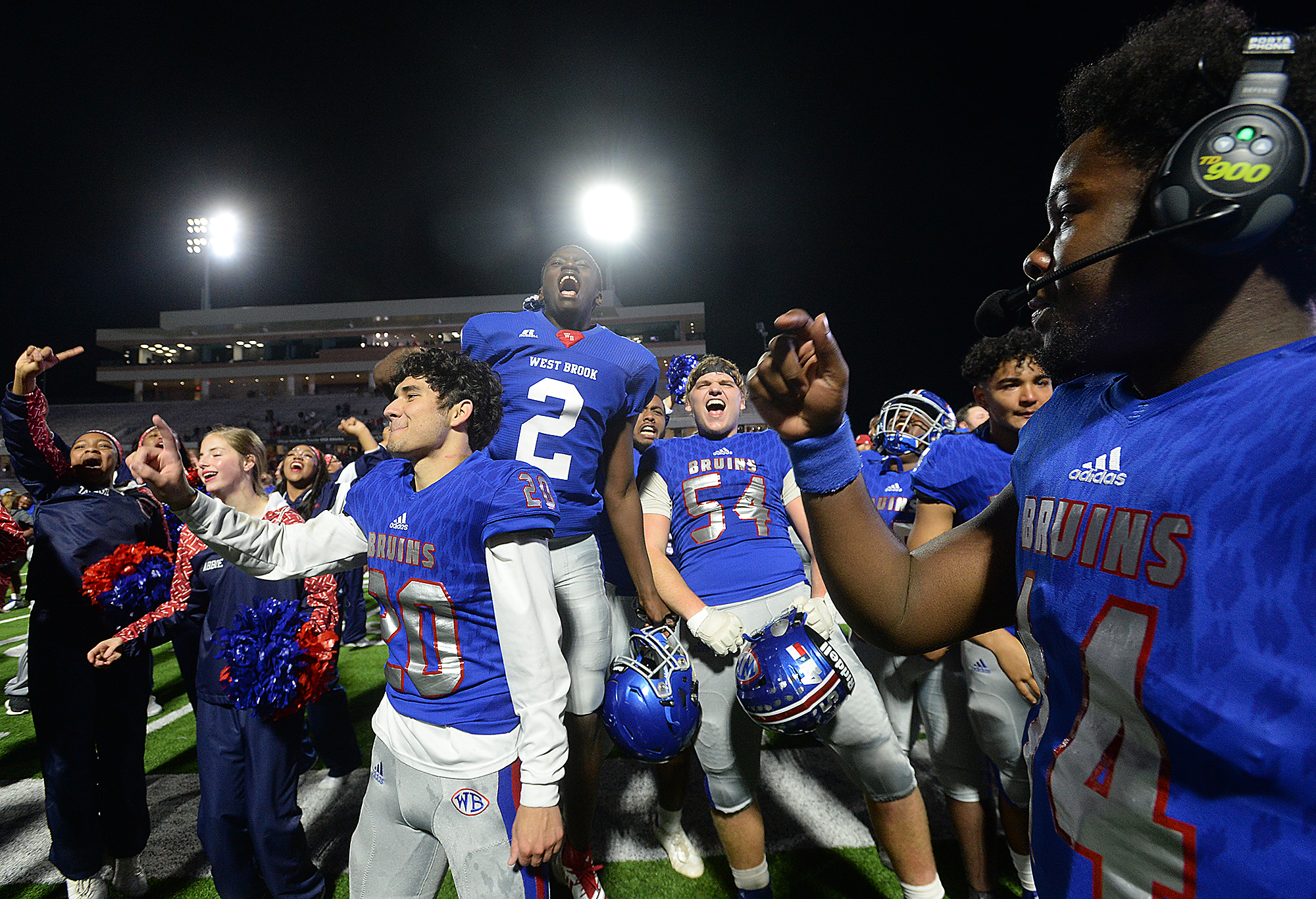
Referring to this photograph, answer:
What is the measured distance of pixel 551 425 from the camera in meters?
3.21

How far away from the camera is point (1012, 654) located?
2750 millimetres

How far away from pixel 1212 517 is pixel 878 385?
26.5m

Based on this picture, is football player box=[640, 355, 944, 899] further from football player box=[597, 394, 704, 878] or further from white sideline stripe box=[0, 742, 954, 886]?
white sideline stripe box=[0, 742, 954, 886]

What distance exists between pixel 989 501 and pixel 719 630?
1.37 m

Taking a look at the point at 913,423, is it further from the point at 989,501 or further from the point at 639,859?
the point at 639,859

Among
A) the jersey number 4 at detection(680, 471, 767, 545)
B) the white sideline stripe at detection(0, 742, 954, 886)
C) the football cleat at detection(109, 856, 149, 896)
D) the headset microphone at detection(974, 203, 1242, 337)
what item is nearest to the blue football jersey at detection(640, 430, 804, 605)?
the jersey number 4 at detection(680, 471, 767, 545)

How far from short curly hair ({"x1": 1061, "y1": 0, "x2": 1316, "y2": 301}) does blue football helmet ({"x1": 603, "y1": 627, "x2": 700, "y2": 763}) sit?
2.46 metres

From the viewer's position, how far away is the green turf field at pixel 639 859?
3.21 metres

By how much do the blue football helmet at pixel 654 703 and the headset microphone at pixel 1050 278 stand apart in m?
2.03

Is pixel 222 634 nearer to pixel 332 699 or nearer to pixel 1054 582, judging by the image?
pixel 332 699

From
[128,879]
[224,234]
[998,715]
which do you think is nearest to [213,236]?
[224,234]

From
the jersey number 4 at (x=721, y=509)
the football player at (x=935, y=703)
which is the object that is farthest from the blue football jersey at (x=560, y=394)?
the football player at (x=935, y=703)

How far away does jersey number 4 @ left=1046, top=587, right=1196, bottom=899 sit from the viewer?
0.93 metres

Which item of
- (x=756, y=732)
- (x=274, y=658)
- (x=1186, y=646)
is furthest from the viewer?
(x=756, y=732)
